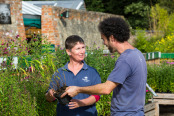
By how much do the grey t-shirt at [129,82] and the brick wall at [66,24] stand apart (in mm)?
10042

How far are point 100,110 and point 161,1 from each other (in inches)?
1083

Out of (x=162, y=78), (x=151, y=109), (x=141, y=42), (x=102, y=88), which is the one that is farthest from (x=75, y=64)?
(x=141, y=42)

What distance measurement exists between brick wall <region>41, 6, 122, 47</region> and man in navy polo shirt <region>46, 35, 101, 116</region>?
9.24 metres

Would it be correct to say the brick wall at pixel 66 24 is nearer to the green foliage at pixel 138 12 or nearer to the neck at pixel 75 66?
the neck at pixel 75 66

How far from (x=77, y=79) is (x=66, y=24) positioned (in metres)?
13.9

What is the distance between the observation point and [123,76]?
100 inches

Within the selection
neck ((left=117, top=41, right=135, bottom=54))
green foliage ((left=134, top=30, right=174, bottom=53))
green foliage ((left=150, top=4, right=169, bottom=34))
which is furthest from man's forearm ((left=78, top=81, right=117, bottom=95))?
green foliage ((left=150, top=4, right=169, bottom=34))

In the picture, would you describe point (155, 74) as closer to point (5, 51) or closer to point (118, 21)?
point (5, 51)

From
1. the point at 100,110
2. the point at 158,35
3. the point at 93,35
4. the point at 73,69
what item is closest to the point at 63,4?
the point at 93,35

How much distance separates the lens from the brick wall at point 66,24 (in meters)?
15.1

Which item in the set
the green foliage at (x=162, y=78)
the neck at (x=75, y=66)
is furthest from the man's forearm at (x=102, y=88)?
the green foliage at (x=162, y=78)

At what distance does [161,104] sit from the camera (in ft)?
23.6

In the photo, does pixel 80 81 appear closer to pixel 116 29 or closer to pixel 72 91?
pixel 72 91

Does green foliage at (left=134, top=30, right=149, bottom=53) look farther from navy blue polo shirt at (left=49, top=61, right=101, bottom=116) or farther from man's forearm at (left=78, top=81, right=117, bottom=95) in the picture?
man's forearm at (left=78, top=81, right=117, bottom=95)
